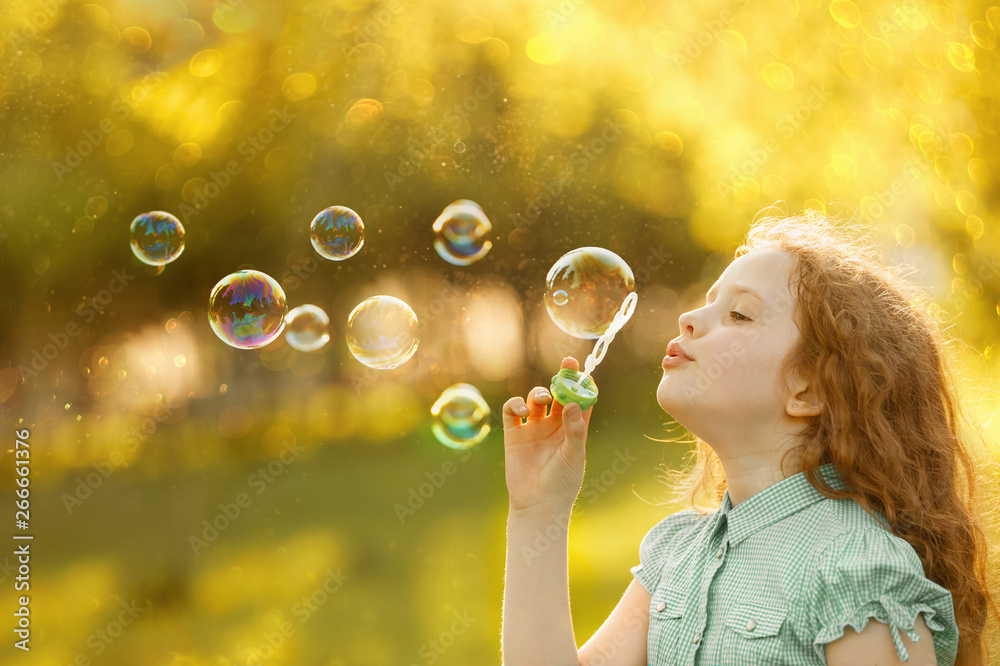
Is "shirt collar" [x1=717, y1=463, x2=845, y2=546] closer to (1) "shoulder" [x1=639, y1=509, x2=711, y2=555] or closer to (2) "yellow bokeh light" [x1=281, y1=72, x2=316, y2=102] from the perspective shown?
(1) "shoulder" [x1=639, y1=509, x2=711, y2=555]

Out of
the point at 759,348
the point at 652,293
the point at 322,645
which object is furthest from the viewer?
the point at 652,293

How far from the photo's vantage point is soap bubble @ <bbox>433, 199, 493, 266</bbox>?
2846 millimetres

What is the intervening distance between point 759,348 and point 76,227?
5.96 metres

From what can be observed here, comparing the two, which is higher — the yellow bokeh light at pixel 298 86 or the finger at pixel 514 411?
the yellow bokeh light at pixel 298 86

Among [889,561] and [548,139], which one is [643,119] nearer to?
[548,139]

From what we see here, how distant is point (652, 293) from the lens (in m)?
8.85

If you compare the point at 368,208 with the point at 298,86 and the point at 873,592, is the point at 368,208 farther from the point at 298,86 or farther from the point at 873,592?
the point at 873,592

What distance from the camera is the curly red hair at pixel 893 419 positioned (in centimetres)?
121

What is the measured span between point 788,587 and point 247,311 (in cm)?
195

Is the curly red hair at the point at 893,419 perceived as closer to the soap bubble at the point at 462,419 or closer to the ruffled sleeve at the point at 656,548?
the ruffled sleeve at the point at 656,548

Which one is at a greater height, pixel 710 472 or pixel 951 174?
pixel 951 174

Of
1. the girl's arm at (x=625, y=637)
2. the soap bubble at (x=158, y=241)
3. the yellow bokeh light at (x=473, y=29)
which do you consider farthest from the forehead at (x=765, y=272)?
the yellow bokeh light at (x=473, y=29)

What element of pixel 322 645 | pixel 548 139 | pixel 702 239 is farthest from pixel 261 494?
pixel 702 239

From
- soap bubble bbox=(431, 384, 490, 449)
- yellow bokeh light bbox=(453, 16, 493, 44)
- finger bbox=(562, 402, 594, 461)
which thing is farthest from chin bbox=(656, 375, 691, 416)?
yellow bokeh light bbox=(453, 16, 493, 44)
